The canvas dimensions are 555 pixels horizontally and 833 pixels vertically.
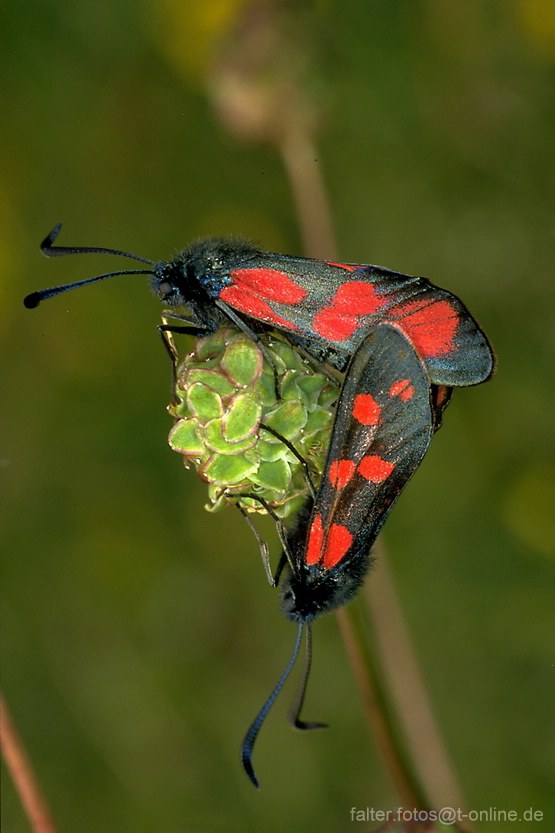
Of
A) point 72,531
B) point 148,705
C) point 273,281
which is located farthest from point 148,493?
point 273,281

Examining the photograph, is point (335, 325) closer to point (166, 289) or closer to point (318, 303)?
point (318, 303)

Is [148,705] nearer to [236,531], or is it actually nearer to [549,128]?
[236,531]

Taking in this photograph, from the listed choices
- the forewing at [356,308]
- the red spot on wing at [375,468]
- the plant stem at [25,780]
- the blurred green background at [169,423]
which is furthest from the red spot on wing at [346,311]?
the blurred green background at [169,423]

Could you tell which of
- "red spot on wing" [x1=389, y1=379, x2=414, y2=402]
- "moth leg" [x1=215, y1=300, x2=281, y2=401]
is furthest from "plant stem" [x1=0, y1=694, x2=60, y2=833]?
"red spot on wing" [x1=389, y1=379, x2=414, y2=402]

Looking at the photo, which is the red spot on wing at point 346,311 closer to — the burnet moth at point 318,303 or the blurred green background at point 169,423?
the burnet moth at point 318,303

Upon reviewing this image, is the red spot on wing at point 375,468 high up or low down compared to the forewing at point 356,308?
down

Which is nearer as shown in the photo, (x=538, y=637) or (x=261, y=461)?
(x=261, y=461)
